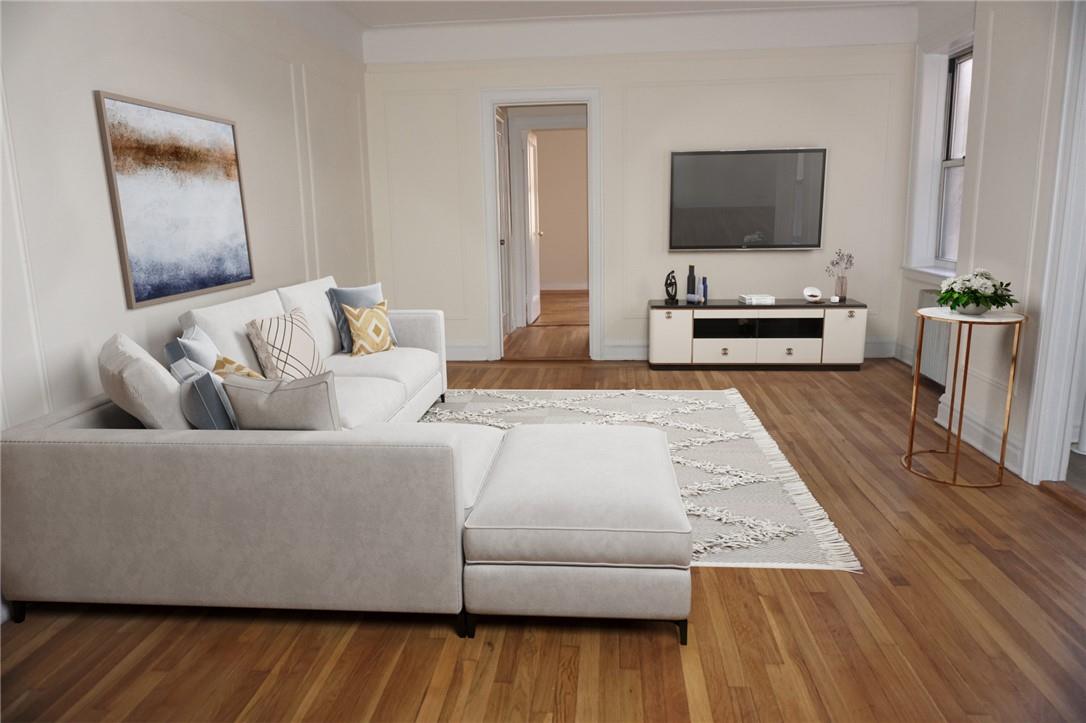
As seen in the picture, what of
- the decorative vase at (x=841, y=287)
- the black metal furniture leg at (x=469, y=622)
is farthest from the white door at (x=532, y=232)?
the black metal furniture leg at (x=469, y=622)

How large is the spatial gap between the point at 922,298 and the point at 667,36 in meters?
2.72

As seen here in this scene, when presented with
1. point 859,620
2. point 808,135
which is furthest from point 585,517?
point 808,135

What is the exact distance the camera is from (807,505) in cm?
310

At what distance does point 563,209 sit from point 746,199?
5331mm

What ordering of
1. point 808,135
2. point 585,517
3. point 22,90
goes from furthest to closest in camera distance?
point 808,135, point 22,90, point 585,517

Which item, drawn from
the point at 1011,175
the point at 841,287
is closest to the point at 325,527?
the point at 1011,175

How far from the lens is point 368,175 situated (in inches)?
237

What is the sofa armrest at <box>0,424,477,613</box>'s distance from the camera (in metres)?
2.12

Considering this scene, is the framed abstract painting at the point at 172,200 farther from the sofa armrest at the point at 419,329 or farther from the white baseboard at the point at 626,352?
the white baseboard at the point at 626,352

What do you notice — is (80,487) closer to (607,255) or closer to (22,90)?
(22,90)

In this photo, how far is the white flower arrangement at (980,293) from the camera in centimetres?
321

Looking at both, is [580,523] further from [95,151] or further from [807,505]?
[95,151]

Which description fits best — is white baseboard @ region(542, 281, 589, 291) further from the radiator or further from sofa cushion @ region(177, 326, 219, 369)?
sofa cushion @ region(177, 326, 219, 369)

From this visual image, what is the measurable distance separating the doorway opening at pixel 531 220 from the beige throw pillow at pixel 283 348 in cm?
280
